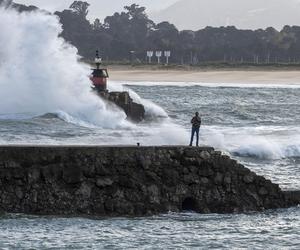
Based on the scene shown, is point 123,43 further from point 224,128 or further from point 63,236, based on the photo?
point 63,236

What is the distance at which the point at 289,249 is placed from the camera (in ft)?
46.5

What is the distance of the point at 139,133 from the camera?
28.0 m

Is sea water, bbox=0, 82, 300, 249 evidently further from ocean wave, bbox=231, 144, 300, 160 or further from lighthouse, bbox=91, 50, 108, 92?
lighthouse, bbox=91, 50, 108, 92

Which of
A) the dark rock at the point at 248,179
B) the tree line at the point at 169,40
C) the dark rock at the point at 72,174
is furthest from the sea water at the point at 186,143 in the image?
the tree line at the point at 169,40

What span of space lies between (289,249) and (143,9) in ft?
377

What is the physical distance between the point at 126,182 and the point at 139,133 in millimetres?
Result: 11788

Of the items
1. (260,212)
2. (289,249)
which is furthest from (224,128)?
(289,249)

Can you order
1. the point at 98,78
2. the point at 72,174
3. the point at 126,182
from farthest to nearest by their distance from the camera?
the point at 98,78, the point at 126,182, the point at 72,174

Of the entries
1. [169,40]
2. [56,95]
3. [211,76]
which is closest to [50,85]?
[56,95]

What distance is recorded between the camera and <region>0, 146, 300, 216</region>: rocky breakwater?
1582 centimetres

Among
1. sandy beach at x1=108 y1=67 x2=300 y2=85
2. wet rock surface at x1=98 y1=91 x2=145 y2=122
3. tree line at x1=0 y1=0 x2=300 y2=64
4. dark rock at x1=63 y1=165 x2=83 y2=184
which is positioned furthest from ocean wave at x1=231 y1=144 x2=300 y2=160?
tree line at x1=0 y1=0 x2=300 y2=64

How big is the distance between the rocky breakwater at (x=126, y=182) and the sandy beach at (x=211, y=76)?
48540mm

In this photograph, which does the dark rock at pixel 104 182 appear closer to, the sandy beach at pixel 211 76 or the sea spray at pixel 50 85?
the sea spray at pixel 50 85

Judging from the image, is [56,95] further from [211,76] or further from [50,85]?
[211,76]
